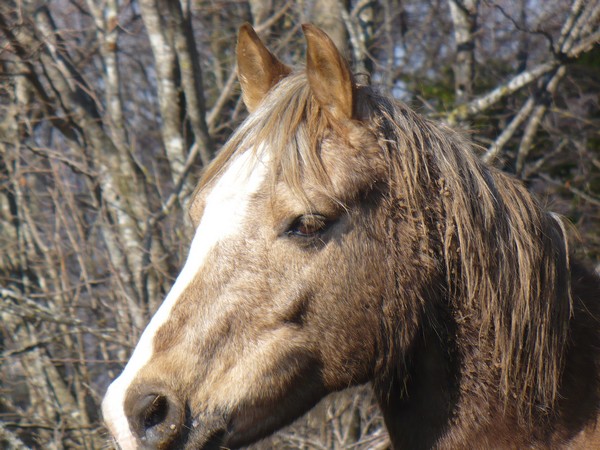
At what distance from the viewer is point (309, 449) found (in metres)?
4.18

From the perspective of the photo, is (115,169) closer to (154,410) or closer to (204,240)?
(204,240)

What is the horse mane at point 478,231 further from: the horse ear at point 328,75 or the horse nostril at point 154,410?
the horse nostril at point 154,410

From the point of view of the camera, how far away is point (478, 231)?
210cm

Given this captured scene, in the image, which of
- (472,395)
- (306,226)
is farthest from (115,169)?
(472,395)

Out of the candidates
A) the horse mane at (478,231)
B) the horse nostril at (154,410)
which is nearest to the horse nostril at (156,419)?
the horse nostril at (154,410)

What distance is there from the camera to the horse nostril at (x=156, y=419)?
6.07ft

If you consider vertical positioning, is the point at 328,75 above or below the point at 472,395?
above

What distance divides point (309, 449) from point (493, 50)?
197 inches

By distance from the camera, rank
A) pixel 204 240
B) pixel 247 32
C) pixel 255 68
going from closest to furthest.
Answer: pixel 204 240, pixel 247 32, pixel 255 68

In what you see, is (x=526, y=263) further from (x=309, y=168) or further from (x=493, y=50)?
(x=493, y=50)

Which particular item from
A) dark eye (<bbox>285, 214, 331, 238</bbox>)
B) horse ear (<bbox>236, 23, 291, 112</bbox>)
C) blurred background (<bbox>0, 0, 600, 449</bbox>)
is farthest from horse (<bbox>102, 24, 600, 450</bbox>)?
blurred background (<bbox>0, 0, 600, 449</bbox>)

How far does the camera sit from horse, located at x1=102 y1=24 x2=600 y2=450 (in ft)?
6.55

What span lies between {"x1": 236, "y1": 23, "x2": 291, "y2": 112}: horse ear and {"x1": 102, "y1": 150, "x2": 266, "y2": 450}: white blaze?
50 centimetres

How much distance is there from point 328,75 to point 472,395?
1131 millimetres
